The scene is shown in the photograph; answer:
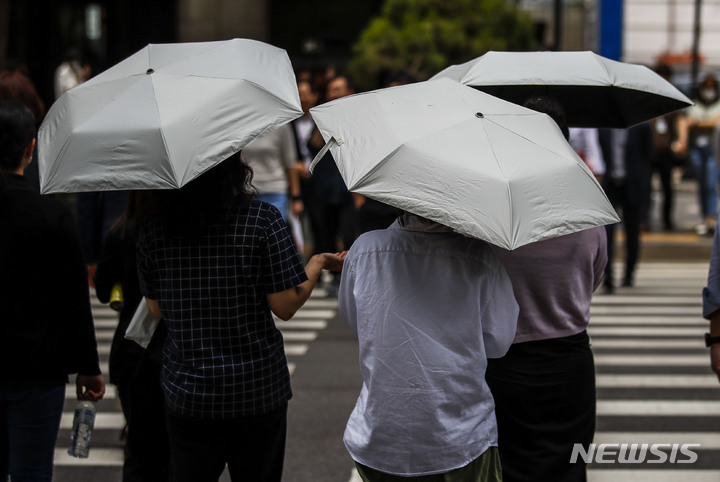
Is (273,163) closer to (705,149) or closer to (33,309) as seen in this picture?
(33,309)

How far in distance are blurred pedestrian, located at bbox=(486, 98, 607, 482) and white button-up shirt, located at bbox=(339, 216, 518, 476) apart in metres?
0.56

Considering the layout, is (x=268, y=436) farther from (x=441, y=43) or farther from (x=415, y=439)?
(x=441, y=43)

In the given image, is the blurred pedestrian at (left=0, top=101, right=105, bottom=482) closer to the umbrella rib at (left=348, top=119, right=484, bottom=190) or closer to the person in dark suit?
the umbrella rib at (left=348, top=119, right=484, bottom=190)

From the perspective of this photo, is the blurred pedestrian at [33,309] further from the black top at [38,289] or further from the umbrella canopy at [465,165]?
the umbrella canopy at [465,165]

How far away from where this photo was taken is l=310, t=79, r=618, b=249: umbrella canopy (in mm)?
2834

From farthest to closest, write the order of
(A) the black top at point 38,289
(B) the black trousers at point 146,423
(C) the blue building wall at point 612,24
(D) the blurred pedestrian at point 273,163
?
(C) the blue building wall at point 612,24
(D) the blurred pedestrian at point 273,163
(B) the black trousers at point 146,423
(A) the black top at point 38,289

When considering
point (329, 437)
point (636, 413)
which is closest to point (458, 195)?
point (329, 437)

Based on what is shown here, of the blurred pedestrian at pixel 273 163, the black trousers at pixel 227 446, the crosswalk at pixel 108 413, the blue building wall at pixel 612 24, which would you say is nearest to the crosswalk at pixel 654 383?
the crosswalk at pixel 108 413

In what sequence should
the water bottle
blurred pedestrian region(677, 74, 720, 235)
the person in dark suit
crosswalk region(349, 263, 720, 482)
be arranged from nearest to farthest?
the water bottle, crosswalk region(349, 263, 720, 482), the person in dark suit, blurred pedestrian region(677, 74, 720, 235)

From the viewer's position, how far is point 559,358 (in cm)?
375

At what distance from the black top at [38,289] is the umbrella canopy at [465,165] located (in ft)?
3.57

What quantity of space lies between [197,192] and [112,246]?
1.19 meters

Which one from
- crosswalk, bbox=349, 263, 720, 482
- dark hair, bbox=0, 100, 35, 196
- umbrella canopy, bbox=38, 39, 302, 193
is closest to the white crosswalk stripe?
crosswalk, bbox=349, 263, 720, 482

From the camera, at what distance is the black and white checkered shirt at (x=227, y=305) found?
328 cm
